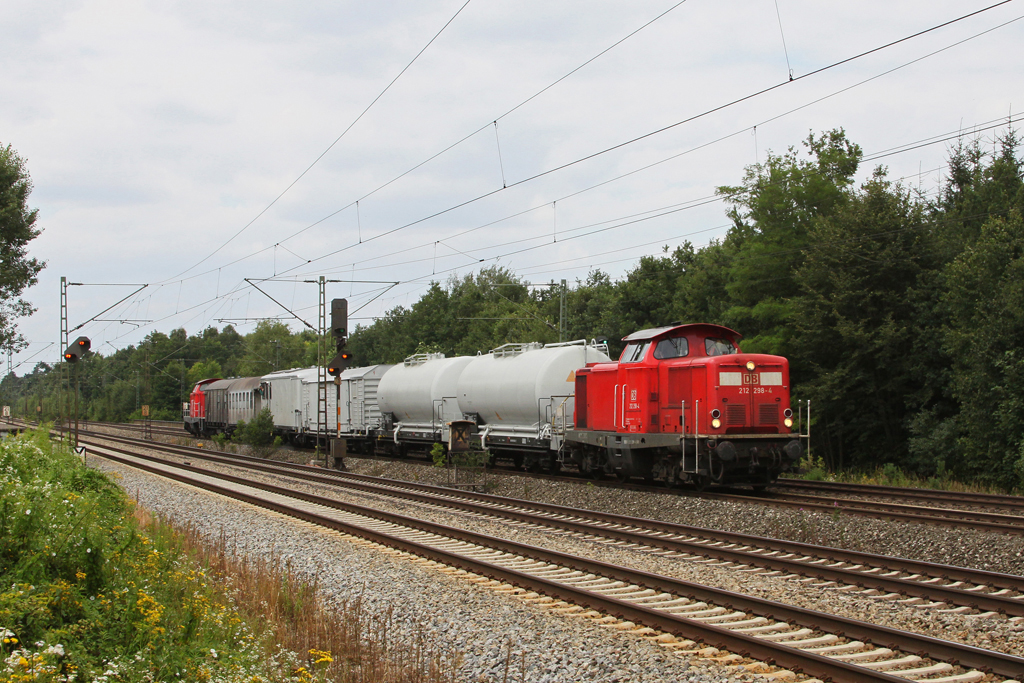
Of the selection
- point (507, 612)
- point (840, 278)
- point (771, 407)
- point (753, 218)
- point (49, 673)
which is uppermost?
point (753, 218)

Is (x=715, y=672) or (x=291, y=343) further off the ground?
(x=291, y=343)

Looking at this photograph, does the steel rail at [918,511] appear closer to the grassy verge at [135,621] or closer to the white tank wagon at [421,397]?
the grassy verge at [135,621]

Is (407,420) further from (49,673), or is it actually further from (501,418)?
(49,673)

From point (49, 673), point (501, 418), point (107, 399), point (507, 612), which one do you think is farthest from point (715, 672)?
point (107, 399)

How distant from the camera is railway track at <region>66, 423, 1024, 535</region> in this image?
13.2 meters

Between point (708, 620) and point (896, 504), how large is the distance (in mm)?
8750

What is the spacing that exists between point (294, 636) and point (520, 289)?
3224 inches

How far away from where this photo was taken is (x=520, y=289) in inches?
3519

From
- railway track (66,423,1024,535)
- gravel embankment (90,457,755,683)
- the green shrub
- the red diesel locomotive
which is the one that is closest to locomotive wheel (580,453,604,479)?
railway track (66,423,1024,535)

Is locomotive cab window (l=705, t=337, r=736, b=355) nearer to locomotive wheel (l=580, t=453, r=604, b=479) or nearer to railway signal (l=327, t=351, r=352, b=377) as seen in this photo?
locomotive wheel (l=580, t=453, r=604, b=479)

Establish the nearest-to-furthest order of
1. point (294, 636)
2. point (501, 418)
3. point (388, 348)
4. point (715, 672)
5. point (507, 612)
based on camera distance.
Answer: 1. point (715, 672)
2. point (294, 636)
3. point (507, 612)
4. point (501, 418)
5. point (388, 348)

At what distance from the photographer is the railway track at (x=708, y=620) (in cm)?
655

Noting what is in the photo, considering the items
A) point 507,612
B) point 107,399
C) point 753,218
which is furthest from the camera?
point 107,399

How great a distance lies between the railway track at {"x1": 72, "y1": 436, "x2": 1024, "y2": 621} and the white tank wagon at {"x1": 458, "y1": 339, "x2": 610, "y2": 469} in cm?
454
